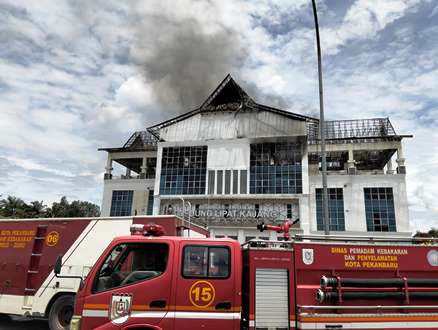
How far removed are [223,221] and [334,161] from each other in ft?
67.5

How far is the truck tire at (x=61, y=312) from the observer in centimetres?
1071

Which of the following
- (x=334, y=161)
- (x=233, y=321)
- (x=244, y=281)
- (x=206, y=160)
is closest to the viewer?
(x=233, y=321)

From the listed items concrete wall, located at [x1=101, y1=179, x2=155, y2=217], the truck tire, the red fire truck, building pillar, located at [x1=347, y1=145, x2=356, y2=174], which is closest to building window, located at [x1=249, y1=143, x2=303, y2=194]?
building pillar, located at [x1=347, y1=145, x2=356, y2=174]

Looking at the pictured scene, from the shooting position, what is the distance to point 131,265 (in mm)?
6641

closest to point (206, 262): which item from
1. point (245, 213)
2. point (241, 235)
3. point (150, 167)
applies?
point (241, 235)

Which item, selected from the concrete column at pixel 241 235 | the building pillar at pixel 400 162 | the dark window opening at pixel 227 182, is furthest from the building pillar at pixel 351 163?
the concrete column at pixel 241 235

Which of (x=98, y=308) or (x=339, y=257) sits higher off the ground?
(x=339, y=257)

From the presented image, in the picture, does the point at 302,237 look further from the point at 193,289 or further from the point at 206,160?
the point at 206,160

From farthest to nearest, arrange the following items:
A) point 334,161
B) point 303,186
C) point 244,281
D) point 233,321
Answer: point 334,161, point 303,186, point 244,281, point 233,321

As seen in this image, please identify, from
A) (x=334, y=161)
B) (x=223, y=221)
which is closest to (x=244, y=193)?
(x=223, y=221)

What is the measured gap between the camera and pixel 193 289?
641 cm

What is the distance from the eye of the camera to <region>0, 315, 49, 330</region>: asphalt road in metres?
11.9

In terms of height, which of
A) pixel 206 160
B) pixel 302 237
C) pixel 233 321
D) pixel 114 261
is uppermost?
pixel 206 160

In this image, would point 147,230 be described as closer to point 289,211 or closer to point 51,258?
point 51,258
